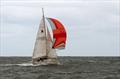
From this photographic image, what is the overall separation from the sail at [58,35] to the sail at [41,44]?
9.51ft

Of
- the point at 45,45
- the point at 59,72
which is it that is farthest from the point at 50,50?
the point at 59,72

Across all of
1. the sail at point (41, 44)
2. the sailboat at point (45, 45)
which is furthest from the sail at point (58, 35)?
the sail at point (41, 44)

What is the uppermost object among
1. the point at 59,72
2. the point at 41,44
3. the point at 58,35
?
the point at 58,35

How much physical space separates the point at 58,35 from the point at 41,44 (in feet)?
16.5

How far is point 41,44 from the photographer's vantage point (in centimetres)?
6341

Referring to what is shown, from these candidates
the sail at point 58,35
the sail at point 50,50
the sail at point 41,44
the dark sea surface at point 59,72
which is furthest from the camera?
the sail at point 41,44

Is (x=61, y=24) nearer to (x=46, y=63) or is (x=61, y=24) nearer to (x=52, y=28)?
(x=52, y=28)

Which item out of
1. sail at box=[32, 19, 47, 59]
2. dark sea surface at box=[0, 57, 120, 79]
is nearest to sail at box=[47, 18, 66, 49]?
sail at box=[32, 19, 47, 59]

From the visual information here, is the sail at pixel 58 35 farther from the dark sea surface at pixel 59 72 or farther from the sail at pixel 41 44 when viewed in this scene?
the dark sea surface at pixel 59 72

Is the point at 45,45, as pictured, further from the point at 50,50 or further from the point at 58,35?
the point at 58,35

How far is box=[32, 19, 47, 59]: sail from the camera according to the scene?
63125mm

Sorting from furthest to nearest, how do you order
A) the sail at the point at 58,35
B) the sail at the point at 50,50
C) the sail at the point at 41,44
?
the sail at the point at 41,44 < the sail at the point at 50,50 < the sail at the point at 58,35

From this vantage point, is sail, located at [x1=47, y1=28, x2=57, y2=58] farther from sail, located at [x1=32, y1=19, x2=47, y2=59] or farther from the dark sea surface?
the dark sea surface

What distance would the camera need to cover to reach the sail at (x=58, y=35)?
194ft
